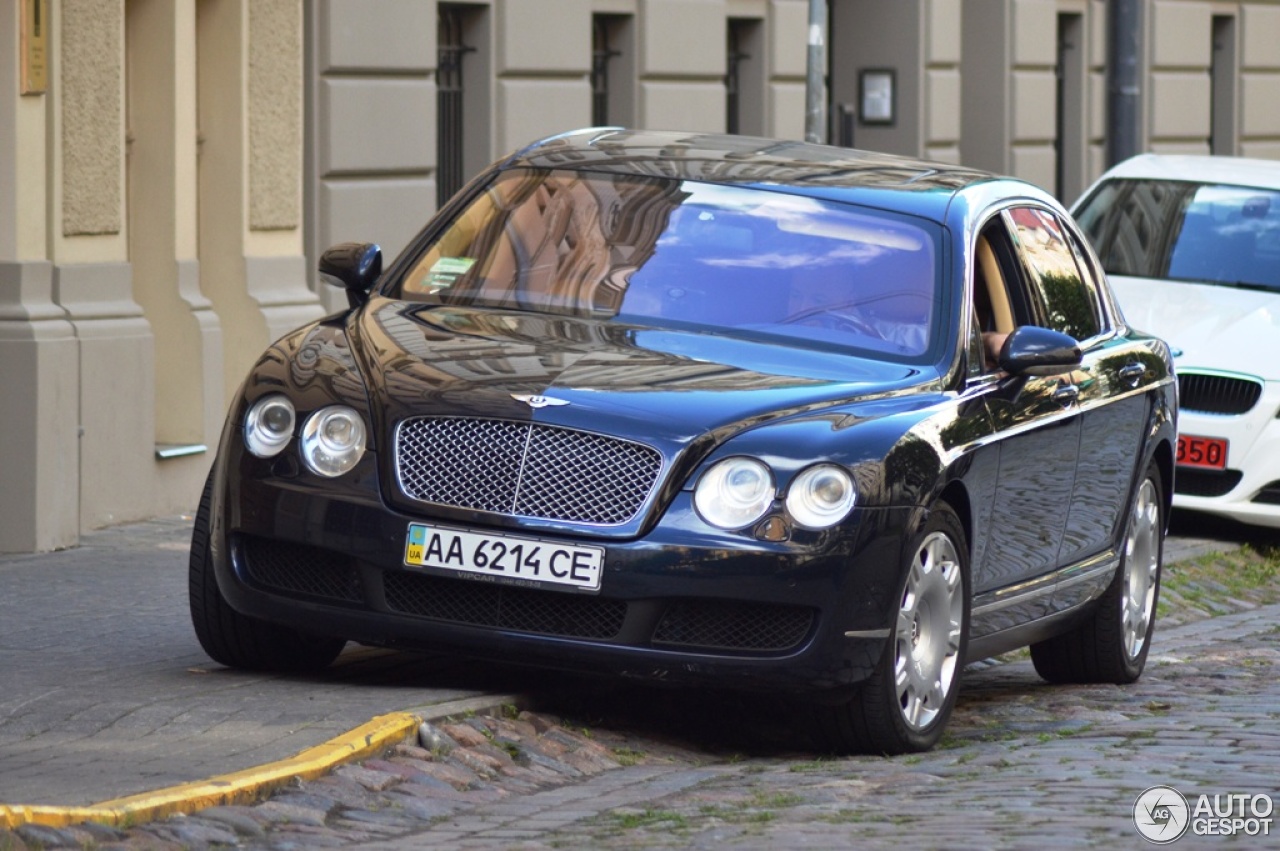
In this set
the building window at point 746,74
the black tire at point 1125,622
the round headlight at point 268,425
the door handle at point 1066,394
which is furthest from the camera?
the building window at point 746,74

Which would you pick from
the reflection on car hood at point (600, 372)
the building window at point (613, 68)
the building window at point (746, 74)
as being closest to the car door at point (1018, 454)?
the reflection on car hood at point (600, 372)

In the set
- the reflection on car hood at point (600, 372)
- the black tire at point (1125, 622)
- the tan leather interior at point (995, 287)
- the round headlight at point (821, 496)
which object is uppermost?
the tan leather interior at point (995, 287)

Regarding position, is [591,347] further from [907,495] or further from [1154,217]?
[1154,217]

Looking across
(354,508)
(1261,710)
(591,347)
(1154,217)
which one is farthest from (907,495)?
(1154,217)

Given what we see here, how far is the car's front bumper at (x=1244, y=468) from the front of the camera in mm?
12719

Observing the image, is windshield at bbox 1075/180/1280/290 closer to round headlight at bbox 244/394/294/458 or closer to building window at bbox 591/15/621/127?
building window at bbox 591/15/621/127

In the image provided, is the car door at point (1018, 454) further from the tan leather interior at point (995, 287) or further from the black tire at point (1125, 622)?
the black tire at point (1125, 622)

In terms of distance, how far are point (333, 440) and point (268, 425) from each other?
0.25 metres

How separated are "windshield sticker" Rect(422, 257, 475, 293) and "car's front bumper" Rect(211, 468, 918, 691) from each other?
114cm

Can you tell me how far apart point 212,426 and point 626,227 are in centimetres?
487

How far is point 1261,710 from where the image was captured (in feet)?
26.5

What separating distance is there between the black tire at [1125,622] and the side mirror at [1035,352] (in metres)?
1.29

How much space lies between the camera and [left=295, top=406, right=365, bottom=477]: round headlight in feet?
22.2

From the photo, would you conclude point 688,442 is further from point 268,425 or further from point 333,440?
point 268,425
